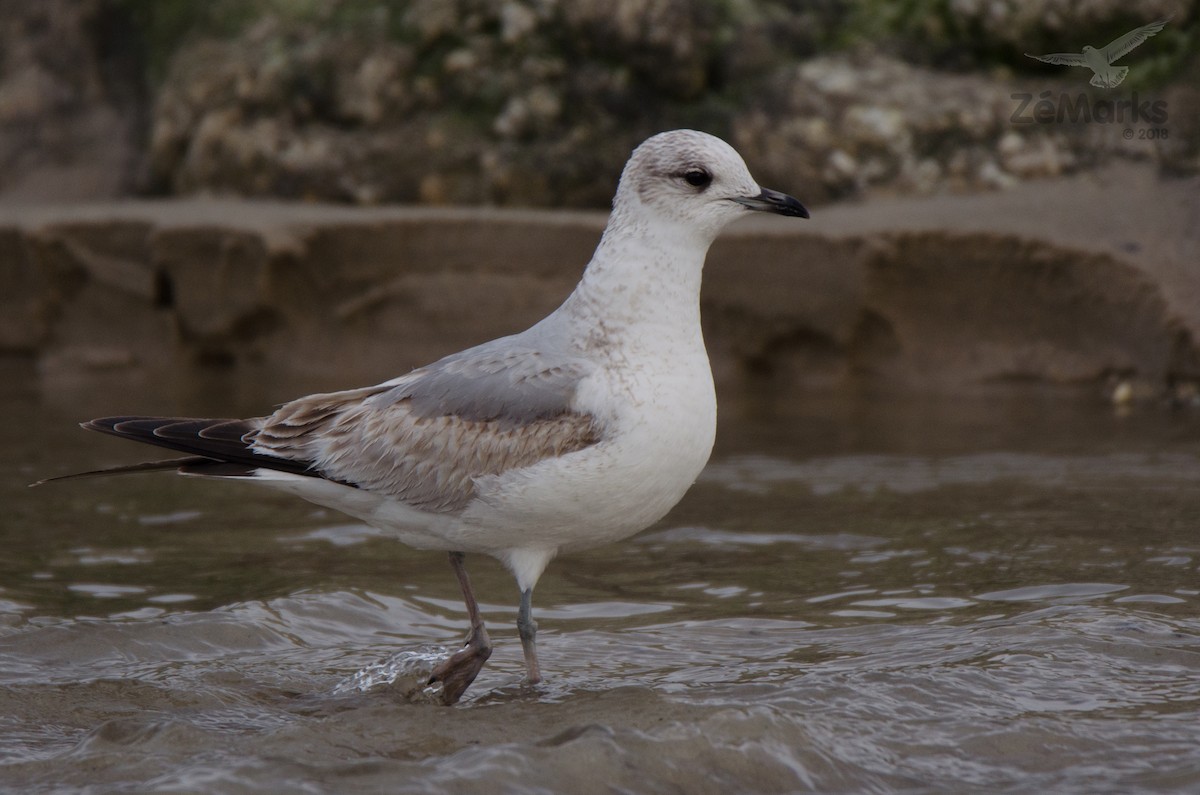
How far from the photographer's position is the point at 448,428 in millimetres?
4504

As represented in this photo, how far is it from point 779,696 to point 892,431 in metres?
3.53

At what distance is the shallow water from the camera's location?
3891 millimetres

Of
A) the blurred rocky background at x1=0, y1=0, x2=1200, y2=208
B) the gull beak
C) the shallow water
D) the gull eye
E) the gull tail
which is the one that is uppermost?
the blurred rocky background at x1=0, y1=0, x2=1200, y2=208

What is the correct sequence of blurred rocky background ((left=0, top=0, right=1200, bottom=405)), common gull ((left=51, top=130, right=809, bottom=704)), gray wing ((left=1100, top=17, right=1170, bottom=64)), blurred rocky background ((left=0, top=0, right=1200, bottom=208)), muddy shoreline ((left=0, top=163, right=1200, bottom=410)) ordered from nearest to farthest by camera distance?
common gull ((left=51, top=130, right=809, bottom=704))
muddy shoreline ((left=0, top=163, right=1200, bottom=410))
blurred rocky background ((left=0, top=0, right=1200, bottom=405))
gray wing ((left=1100, top=17, right=1170, bottom=64))
blurred rocky background ((left=0, top=0, right=1200, bottom=208))

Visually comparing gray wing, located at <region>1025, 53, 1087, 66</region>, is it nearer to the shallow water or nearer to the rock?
the shallow water

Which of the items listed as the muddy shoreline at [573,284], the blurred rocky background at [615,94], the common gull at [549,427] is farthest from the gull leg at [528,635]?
the blurred rocky background at [615,94]

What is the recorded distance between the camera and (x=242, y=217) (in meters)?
9.13

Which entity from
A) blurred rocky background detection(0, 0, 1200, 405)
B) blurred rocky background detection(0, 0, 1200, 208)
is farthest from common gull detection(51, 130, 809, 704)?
blurred rocky background detection(0, 0, 1200, 208)

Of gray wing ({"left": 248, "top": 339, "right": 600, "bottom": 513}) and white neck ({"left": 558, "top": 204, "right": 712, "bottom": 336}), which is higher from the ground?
white neck ({"left": 558, "top": 204, "right": 712, "bottom": 336})

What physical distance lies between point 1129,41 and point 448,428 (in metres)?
5.86

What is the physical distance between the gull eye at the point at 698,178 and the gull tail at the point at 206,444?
56.8 inches

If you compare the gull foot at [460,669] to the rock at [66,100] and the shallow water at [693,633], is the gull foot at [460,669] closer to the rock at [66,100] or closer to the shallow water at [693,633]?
the shallow water at [693,633]

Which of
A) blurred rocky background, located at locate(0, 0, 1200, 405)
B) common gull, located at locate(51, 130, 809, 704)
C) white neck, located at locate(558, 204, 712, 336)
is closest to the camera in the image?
common gull, located at locate(51, 130, 809, 704)

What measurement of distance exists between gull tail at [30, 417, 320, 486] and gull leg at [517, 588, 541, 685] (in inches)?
29.5
